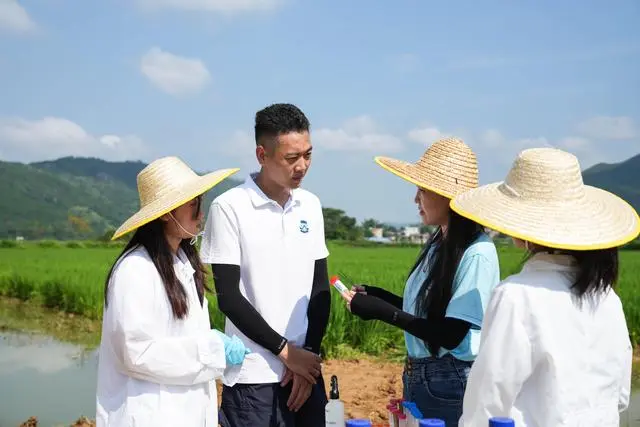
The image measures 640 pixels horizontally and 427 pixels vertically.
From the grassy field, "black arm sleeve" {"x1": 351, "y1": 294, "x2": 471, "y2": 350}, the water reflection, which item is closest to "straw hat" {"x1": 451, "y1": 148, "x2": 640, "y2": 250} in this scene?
the grassy field

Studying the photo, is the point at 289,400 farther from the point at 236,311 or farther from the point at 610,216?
the point at 610,216

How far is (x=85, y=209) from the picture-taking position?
123000 mm

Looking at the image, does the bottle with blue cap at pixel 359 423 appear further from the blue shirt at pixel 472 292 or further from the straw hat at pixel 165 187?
the straw hat at pixel 165 187

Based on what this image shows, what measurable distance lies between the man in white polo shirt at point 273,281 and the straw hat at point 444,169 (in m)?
0.43

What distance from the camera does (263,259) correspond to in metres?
2.88

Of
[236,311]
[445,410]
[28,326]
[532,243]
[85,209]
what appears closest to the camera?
[532,243]

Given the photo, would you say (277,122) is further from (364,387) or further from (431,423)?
(364,387)

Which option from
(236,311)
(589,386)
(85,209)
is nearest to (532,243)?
(589,386)

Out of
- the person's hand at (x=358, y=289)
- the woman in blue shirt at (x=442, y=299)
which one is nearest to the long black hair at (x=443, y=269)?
the woman in blue shirt at (x=442, y=299)

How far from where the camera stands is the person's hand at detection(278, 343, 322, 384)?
2832 mm

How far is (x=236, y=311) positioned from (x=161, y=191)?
0.53 m

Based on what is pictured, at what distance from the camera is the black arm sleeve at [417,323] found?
8.35 ft

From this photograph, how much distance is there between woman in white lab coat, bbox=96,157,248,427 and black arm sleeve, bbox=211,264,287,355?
0.46 feet

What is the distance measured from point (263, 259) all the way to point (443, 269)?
2.29ft
